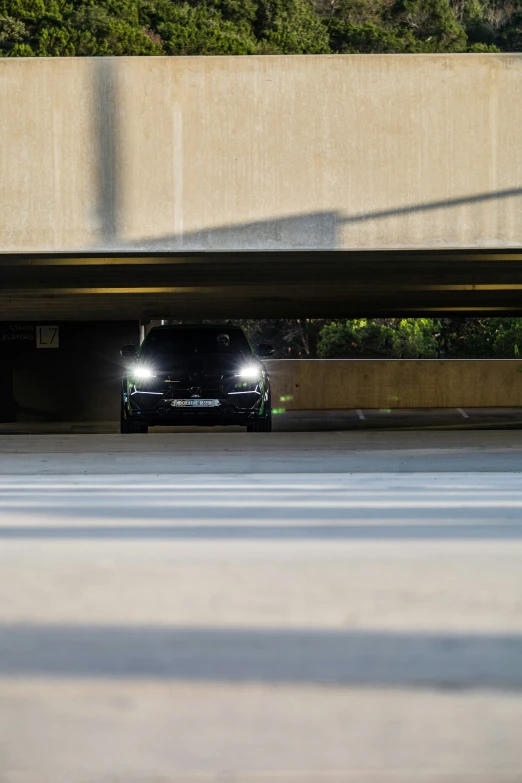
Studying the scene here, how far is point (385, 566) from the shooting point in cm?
486

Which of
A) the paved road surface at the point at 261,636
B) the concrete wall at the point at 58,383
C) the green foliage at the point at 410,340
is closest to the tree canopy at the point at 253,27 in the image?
the green foliage at the point at 410,340

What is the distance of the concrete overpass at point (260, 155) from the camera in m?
12.5

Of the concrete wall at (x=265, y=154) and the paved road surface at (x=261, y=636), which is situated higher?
the concrete wall at (x=265, y=154)

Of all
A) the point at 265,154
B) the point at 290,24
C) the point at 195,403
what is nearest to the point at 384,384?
the point at 195,403

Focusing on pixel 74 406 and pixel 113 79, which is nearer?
pixel 113 79

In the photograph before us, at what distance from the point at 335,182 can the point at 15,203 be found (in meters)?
3.43

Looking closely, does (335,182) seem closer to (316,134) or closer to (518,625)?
(316,134)

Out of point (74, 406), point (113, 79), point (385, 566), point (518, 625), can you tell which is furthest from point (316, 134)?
point (74, 406)

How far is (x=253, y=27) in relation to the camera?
6800cm

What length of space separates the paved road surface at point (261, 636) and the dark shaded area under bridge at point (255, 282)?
6.77 metres

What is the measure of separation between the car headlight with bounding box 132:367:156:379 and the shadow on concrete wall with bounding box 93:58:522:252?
2.01m

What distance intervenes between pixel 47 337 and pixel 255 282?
8.43m

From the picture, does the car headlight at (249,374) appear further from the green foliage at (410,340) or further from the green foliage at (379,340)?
the green foliage at (379,340)

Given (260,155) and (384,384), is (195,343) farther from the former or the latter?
(384,384)
